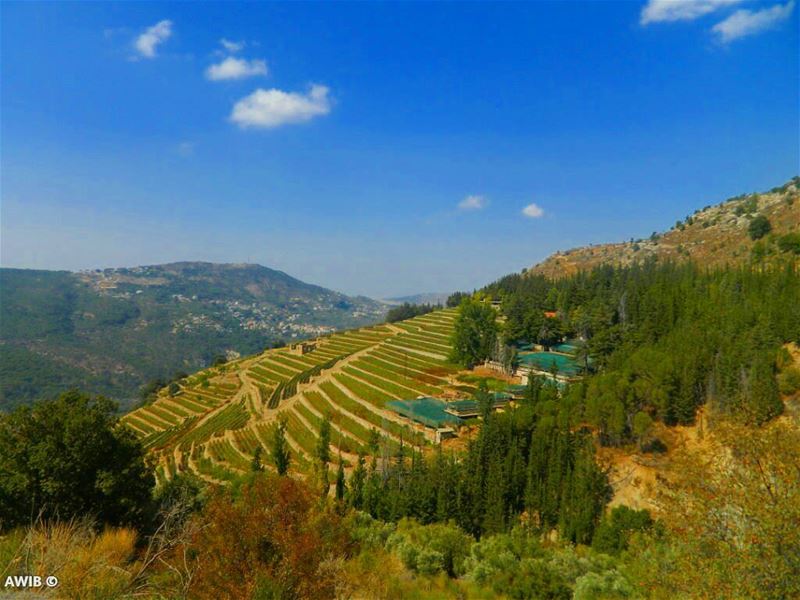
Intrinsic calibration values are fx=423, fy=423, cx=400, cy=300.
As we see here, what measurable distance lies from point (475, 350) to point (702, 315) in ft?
93.4

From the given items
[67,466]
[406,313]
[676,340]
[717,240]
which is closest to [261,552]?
[67,466]

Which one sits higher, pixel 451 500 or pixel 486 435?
pixel 486 435

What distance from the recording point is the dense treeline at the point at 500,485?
29.1m

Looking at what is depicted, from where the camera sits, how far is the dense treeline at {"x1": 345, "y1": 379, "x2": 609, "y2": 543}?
95.6 feet

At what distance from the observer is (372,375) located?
197 feet

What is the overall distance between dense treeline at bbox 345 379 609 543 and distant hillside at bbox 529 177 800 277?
73447mm

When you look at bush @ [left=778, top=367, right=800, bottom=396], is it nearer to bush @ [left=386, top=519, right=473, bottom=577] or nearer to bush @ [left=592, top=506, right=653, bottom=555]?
bush @ [left=592, top=506, right=653, bottom=555]

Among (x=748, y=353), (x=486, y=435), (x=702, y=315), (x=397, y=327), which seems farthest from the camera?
(x=397, y=327)

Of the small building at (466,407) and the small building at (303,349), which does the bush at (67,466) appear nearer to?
the small building at (466,407)

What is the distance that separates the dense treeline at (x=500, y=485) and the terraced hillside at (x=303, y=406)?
13.2 feet

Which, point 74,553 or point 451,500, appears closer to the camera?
point 74,553

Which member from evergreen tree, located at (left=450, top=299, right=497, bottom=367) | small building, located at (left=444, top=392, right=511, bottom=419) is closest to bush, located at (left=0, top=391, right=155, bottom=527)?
small building, located at (left=444, top=392, right=511, bottom=419)

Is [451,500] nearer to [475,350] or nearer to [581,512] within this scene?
[581,512]

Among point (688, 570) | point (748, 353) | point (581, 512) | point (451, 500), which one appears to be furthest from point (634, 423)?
point (688, 570)
